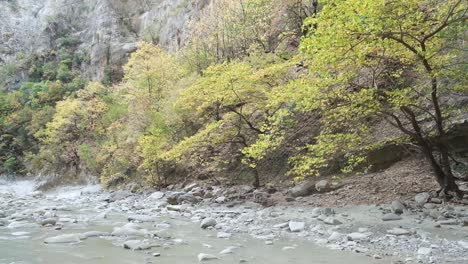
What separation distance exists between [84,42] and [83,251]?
56.4 meters

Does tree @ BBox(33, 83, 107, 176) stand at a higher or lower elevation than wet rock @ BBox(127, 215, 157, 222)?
higher

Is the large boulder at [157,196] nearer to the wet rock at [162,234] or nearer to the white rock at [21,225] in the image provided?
the white rock at [21,225]

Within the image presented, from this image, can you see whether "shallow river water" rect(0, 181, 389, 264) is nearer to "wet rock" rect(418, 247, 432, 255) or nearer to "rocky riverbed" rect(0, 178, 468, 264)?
"rocky riverbed" rect(0, 178, 468, 264)

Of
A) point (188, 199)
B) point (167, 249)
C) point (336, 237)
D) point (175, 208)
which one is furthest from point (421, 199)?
point (188, 199)

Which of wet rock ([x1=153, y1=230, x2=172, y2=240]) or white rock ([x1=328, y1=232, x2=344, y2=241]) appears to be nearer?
white rock ([x1=328, y1=232, x2=344, y2=241])

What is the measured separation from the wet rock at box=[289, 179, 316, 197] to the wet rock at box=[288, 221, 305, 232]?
3.76 metres

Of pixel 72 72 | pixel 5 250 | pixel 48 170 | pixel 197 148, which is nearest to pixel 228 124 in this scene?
pixel 197 148

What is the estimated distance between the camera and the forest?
8.52 meters

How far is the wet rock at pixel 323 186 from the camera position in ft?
42.7

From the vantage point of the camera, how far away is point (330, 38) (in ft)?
25.8

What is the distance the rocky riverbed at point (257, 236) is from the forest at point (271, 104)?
1423 millimetres

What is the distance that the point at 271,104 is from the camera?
11.5 metres

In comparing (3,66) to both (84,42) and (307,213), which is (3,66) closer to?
(84,42)

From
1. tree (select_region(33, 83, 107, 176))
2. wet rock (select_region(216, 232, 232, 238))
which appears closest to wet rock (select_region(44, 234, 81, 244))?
wet rock (select_region(216, 232, 232, 238))
